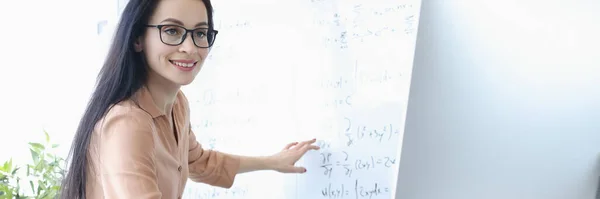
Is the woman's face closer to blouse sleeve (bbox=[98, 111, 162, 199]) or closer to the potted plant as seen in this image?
blouse sleeve (bbox=[98, 111, 162, 199])

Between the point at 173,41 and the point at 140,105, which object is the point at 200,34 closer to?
the point at 173,41

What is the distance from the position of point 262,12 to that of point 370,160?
48cm

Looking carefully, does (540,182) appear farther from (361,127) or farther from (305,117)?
(305,117)

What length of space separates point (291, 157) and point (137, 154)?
0.45 m

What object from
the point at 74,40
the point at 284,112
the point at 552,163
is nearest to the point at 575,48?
the point at 552,163

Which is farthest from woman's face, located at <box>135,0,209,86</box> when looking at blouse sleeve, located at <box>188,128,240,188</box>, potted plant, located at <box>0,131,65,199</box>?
potted plant, located at <box>0,131,65,199</box>

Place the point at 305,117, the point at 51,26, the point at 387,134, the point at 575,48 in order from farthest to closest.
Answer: the point at 51,26
the point at 305,117
the point at 387,134
the point at 575,48

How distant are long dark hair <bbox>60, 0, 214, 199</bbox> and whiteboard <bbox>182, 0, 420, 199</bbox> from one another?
0.41m

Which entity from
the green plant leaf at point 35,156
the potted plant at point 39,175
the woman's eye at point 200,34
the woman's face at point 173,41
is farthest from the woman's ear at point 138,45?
the green plant leaf at point 35,156

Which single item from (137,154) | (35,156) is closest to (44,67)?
(35,156)

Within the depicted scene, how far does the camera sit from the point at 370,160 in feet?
4.00

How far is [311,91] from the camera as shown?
1.30 meters

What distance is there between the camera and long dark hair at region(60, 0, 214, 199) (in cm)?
100

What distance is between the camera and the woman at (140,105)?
95cm
